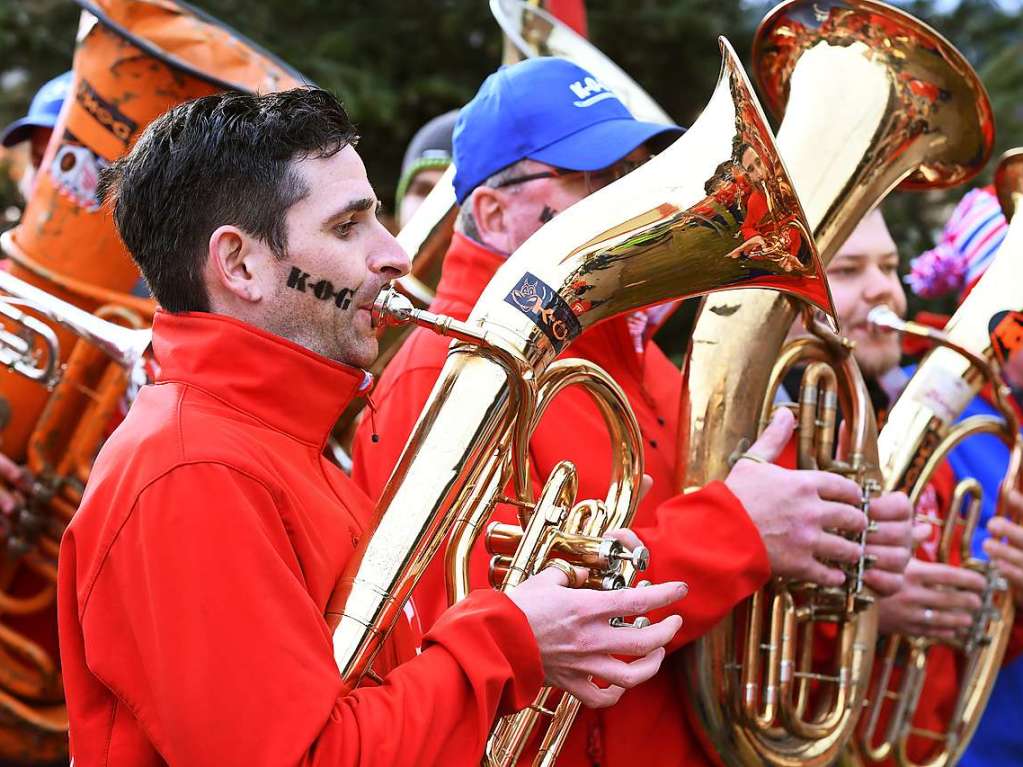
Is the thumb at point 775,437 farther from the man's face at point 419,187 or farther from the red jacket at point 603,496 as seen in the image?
the man's face at point 419,187

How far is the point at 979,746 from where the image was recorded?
3.56 m

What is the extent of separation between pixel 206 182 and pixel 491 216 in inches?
35.3

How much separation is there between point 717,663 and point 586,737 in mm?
324

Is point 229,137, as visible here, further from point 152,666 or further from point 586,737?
point 586,737

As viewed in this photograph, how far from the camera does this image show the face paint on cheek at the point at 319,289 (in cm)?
186

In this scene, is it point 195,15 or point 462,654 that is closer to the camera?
point 462,654

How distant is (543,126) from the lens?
262cm

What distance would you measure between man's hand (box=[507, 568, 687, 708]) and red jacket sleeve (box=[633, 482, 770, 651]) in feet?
1.37

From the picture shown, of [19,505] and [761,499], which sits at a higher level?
[761,499]

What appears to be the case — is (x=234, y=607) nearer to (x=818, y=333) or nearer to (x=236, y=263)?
(x=236, y=263)

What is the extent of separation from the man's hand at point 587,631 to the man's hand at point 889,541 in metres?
0.91

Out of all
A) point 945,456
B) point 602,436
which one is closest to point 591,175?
point 602,436

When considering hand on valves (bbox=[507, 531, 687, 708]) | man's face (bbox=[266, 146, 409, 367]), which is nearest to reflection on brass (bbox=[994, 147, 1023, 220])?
hand on valves (bbox=[507, 531, 687, 708])

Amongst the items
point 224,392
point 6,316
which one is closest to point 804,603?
point 224,392
